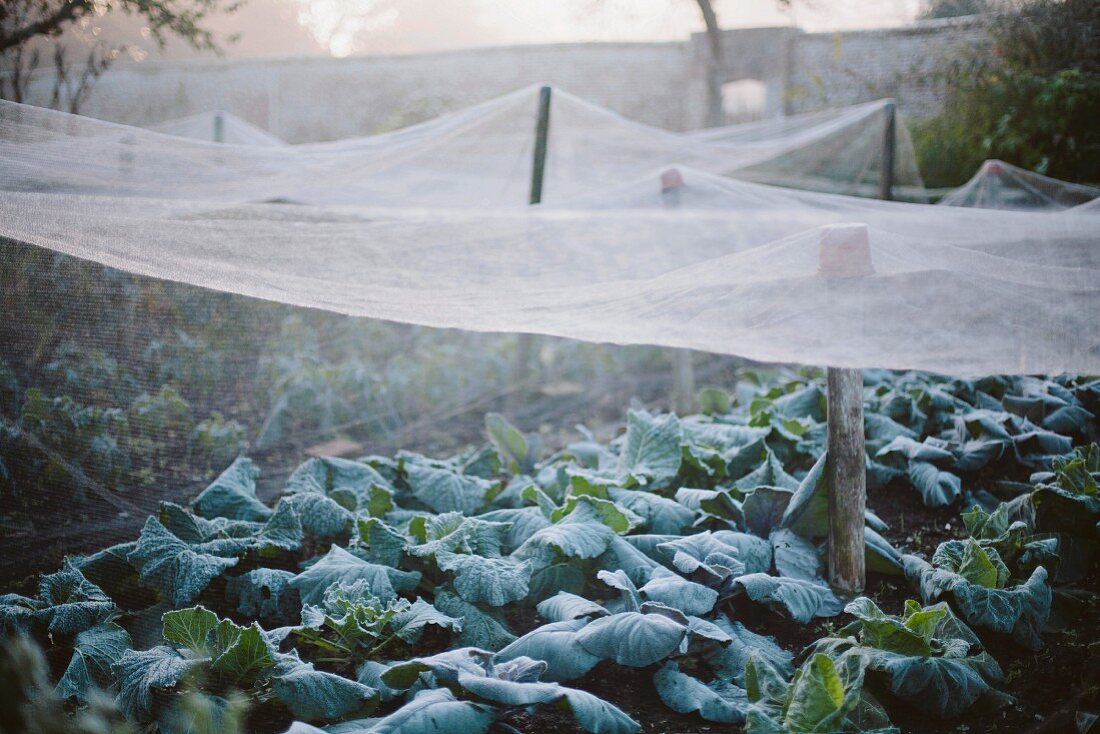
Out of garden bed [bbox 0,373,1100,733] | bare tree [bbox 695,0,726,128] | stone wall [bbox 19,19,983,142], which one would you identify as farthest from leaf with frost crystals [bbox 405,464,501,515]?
stone wall [bbox 19,19,983,142]

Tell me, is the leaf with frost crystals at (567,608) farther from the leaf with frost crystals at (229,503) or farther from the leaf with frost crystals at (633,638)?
the leaf with frost crystals at (229,503)

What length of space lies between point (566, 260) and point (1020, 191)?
142 inches

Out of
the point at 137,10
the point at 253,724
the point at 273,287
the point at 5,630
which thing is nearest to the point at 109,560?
the point at 5,630

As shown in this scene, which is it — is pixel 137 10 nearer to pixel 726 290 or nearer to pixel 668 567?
pixel 726 290

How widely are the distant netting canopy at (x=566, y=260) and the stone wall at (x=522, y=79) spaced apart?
7.70 m

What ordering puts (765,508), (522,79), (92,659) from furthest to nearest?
(522,79) → (765,508) → (92,659)

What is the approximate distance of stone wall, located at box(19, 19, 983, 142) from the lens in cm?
1023

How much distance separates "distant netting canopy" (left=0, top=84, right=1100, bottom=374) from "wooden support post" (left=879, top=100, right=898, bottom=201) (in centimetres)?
205

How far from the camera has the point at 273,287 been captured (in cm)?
211

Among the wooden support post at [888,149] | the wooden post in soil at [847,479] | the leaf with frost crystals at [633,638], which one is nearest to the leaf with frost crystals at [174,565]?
the leaf with frost crystals at [633,638]

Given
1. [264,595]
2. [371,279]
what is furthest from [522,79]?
[264,595]

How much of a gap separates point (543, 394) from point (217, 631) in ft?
11.5

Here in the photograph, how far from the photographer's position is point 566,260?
2.75 meters

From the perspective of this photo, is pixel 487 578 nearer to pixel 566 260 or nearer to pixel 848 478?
pixel 848 478
